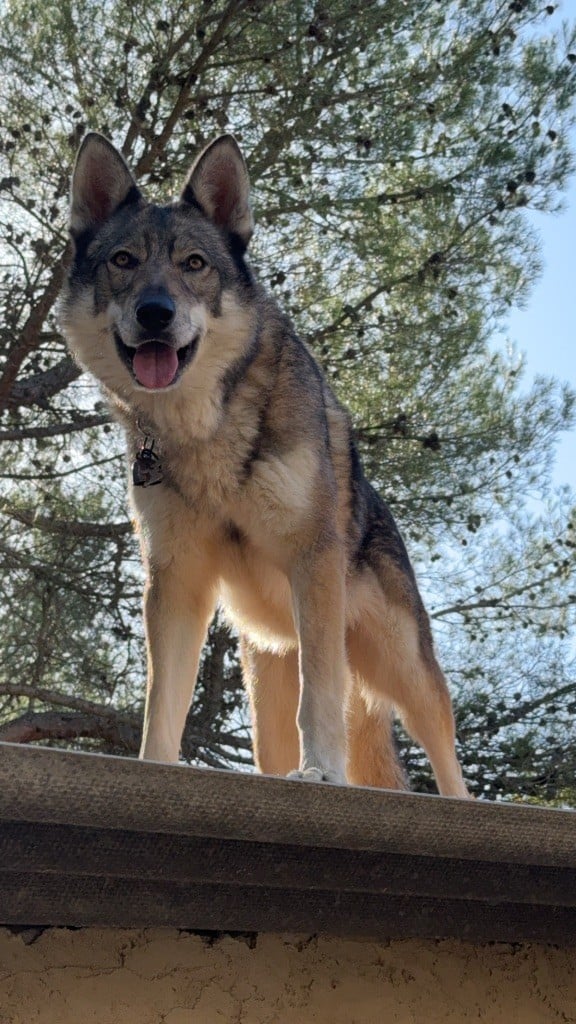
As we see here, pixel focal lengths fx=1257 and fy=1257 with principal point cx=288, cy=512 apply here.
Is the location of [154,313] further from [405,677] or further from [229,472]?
[405,677]

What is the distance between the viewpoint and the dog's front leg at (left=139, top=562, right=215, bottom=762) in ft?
10.5

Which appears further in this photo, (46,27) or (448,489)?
(448,489)

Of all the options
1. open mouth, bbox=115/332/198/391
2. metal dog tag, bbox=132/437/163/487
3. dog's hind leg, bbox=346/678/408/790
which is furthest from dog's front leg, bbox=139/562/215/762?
dog's hind leg, bbox=346/678/408/790

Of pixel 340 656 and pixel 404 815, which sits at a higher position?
pixel 340 656

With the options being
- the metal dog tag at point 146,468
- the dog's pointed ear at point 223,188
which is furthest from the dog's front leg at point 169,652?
the dog's pointed ear at point 223,188

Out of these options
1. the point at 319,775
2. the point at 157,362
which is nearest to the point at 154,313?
the point at 157,362

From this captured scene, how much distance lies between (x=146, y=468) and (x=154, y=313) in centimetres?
41

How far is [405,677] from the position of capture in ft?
11.9

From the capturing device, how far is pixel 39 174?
5.95 m

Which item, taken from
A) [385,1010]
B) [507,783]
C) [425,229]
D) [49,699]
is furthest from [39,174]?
[385,1010]

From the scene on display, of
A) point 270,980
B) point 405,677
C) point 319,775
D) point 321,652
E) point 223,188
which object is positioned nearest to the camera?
point 270,980

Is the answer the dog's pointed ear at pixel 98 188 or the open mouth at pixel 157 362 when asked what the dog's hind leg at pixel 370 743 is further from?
the dog's pointed ear at pixel 98 188

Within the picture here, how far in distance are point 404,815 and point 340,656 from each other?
52.1 inches

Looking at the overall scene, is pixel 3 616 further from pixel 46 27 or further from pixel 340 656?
pixel 340 656
